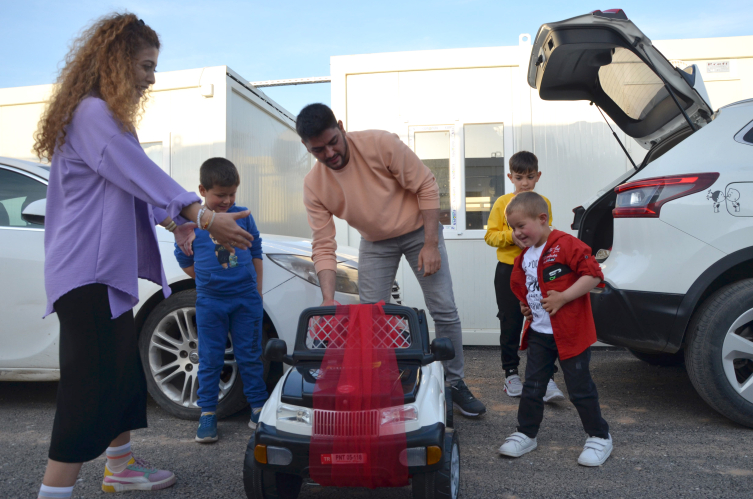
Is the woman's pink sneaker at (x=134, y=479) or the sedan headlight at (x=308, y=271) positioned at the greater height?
the sedan headlight at (x=308, y=271)

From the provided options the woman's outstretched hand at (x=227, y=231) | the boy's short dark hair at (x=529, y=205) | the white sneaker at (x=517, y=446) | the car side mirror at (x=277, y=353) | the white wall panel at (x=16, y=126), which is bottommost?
the white sneaker at (x=517, y=446)

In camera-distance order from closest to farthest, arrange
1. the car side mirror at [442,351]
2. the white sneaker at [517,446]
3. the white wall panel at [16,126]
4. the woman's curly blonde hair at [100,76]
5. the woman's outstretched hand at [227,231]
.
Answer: the woman's outstretched hand at [227,231] < the woman's curly blonde hair at [100,76] < the car side mirror at [442,351] < the white sneaker at [517,446] < the white wall panel at [16,126]

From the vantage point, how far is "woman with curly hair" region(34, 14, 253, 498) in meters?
1.84

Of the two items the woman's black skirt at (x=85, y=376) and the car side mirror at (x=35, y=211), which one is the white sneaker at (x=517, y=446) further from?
the car side mirror at (x=35, y=211)

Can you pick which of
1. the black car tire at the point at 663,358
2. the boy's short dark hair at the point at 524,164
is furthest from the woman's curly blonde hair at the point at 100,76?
the black car tire at the point at 663,358

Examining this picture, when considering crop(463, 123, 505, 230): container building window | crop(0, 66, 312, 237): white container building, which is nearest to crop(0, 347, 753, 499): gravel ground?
crop(463, 123, 505, 230): container building window

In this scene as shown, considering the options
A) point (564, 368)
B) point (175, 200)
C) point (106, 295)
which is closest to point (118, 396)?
point (106, 295)

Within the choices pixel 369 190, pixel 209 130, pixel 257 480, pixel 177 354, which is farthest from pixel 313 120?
pixel 209 130

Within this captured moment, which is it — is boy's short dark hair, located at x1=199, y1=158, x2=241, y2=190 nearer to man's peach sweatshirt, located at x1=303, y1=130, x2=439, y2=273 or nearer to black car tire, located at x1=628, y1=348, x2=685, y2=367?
man's peach sweatshirt, located at x1=303, y1=130, x2=439, y2=273

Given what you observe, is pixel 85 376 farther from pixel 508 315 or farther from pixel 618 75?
pixel 618 75

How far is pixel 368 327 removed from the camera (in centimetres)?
225

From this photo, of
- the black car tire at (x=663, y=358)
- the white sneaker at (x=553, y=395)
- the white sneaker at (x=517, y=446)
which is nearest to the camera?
the white sneaker at (x=517, y=446)

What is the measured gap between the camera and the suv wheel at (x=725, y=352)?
296 centimetres

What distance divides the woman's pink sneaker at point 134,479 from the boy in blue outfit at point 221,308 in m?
0.61
